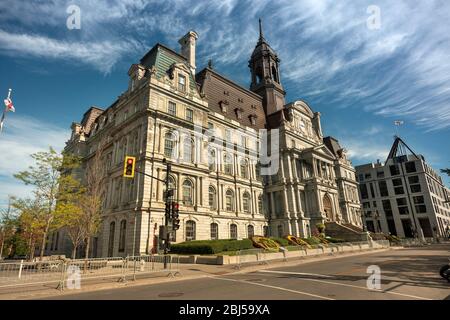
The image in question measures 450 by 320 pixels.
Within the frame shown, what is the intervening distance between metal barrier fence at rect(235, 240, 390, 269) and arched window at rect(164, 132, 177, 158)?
1543 cm

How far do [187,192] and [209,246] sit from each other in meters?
10.8

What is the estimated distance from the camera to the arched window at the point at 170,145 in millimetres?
32156

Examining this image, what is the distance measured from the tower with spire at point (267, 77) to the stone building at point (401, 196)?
4274 centimetres

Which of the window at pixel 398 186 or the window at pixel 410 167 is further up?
the window at pixel 410 167

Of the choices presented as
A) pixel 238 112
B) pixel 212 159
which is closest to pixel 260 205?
pixel 212 159

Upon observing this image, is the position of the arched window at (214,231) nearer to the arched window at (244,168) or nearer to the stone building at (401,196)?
the arched window at (244,168)

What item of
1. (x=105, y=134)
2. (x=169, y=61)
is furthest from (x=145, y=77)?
(x=105, y=134)

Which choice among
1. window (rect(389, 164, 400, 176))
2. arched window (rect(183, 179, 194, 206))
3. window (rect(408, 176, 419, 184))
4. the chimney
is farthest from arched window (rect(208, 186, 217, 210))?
window (rect(408, 176, 419, 184))

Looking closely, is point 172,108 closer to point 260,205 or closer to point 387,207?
point 260,205

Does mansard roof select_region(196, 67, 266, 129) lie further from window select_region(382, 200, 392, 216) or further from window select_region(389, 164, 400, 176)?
window select_region(382, 200, 392, 216)

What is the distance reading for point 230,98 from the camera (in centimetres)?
4666

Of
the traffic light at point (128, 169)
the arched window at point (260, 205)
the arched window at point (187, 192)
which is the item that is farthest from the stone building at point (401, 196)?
the traffic light at point (128, 169)

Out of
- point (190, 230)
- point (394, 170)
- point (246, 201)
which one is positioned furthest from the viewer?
point (394, 170)

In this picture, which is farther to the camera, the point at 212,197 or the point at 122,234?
the point at 212,197
